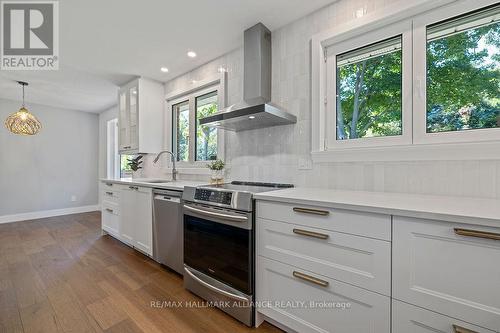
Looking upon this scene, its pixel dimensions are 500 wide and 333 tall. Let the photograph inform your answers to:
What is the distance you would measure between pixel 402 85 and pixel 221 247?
174 cm

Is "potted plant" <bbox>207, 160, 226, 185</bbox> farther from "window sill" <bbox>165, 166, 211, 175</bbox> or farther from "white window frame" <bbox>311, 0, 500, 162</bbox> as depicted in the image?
"white window frame" <bbox>311, 0, 500, 162</bbox>

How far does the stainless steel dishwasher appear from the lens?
6.82 feet

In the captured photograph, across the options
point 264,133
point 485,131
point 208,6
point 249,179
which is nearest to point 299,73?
point 264,133

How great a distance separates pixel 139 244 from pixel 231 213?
65.6 inches

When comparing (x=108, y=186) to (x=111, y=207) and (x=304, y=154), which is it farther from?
(x=304, y=154)

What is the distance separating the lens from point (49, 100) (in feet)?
14.2

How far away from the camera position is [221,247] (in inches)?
64.2

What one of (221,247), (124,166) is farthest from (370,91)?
(124,166)

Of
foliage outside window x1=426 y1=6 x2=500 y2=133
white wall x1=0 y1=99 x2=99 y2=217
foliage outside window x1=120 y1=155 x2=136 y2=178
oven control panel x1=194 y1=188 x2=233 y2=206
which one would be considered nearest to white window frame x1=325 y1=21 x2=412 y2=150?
foliage outside window x1=426 y1=6 x2=500 y2=133

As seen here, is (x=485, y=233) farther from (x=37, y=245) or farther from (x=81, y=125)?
(x=81, y=125)

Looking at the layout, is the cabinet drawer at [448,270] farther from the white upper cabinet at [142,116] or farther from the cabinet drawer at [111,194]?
the white upper cabinet at [142,116]

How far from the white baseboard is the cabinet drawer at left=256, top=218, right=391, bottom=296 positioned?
215 inches

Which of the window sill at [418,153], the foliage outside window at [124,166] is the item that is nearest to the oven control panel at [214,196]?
the window sill at [418,153]

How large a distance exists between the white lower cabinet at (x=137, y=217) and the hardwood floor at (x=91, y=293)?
20cm
